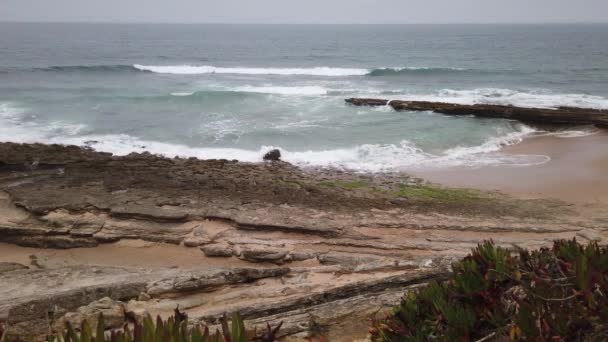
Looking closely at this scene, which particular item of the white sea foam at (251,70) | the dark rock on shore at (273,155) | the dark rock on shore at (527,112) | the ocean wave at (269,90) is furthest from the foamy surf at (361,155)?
the white sea foam at (251,70)

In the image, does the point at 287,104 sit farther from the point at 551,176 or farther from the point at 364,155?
the point at 551,176

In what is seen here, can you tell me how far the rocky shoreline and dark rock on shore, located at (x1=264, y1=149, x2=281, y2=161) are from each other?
4.76ft

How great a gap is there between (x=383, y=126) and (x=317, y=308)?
17.2 meters

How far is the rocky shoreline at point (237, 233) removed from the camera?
223 inches

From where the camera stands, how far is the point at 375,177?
14.3 m

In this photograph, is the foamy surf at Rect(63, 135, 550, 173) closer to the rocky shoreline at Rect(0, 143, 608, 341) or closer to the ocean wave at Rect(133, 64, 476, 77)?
the rocky shoreline at Rect(0, 143, 608, 341)

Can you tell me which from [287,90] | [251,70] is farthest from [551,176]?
[251,70]

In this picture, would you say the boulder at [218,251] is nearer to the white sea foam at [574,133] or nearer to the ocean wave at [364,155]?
the ocean wave at [364,155]

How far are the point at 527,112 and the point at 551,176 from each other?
29.9 feet

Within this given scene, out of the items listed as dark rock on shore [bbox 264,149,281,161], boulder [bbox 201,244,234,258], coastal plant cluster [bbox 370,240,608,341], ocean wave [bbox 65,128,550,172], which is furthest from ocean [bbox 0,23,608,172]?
coastal plant cluster [bbox 370,240,608,341]

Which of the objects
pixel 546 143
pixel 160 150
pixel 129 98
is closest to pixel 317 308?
pixel 160 150

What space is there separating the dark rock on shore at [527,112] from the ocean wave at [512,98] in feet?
11.5

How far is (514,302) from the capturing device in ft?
10.8

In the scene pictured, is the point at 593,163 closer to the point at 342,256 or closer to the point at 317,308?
the point at 342,256
